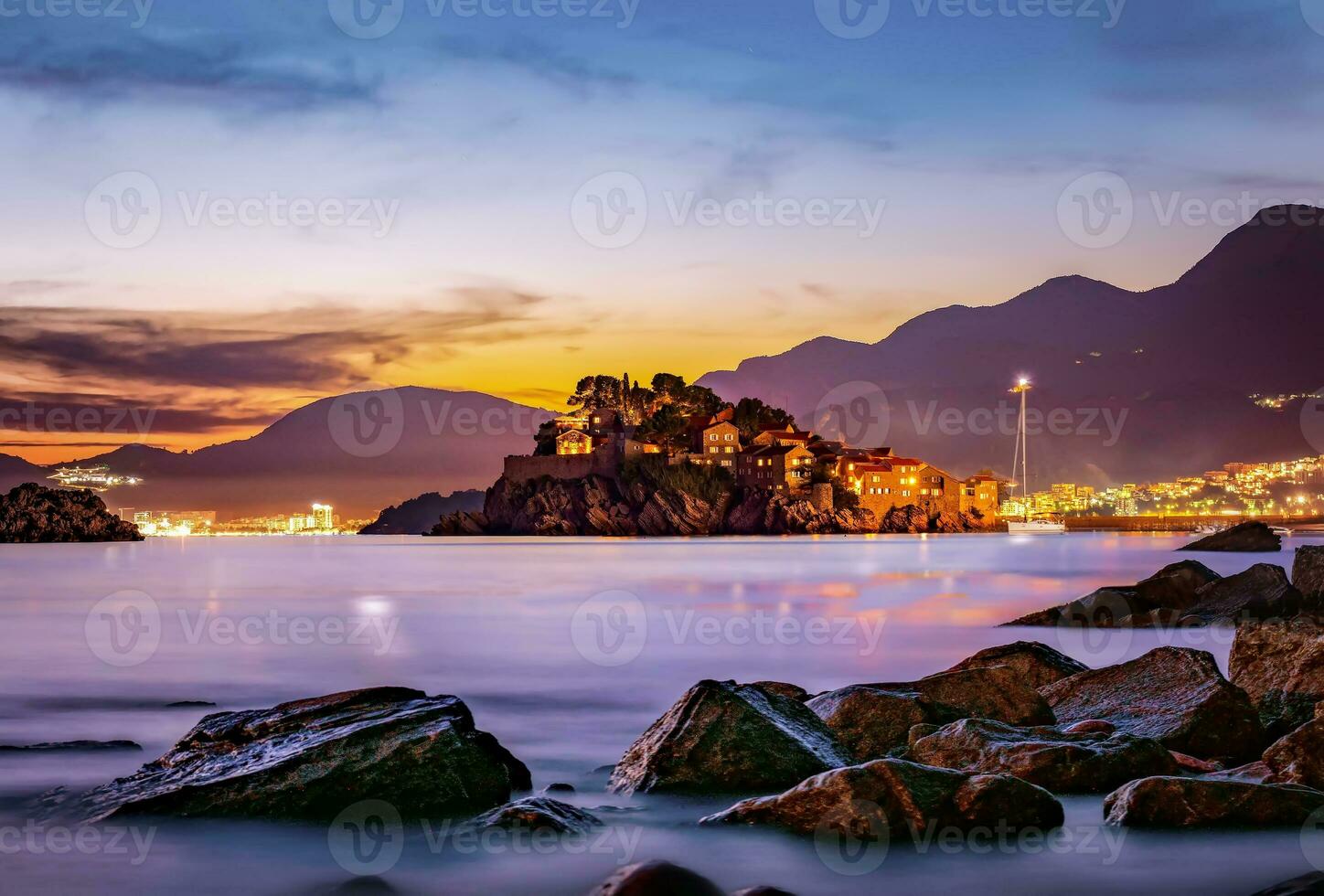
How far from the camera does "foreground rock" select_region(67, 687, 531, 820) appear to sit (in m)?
9.62

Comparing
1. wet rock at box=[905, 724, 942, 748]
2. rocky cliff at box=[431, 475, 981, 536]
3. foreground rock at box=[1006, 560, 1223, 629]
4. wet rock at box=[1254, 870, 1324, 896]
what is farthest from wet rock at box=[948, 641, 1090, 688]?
rocky cliff at box=[431, 475, 981, 536]

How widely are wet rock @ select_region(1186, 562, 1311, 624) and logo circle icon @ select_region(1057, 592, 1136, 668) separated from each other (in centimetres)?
143

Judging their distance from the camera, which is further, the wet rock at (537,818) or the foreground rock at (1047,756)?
the foreground rock at (1047,756)

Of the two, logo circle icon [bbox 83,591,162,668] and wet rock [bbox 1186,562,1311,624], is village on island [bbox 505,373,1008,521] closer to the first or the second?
logo circle icon [bbox 83,591,162,668]

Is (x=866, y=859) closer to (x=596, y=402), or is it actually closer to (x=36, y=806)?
(x=36, y=806)

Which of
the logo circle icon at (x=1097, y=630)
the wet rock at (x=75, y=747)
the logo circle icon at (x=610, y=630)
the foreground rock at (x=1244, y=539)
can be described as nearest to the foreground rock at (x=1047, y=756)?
the wet rock at (x=75, y=747)

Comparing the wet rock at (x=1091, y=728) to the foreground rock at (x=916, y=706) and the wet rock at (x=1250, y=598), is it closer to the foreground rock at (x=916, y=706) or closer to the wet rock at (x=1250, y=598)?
the foreground rock at (x=916, y=706)

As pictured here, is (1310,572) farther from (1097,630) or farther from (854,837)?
(854,837)

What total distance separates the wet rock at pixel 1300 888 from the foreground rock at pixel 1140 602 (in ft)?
61.5

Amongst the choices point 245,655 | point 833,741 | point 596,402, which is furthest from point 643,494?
point 833,741

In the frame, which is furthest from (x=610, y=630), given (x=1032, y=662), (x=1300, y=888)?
(x=1300, y=888)

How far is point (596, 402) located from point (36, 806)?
162231mm

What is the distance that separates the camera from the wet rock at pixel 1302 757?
996 cm

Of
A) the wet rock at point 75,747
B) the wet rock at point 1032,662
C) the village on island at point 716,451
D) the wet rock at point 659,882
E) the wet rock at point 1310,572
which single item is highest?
the village on island at point 716,451
